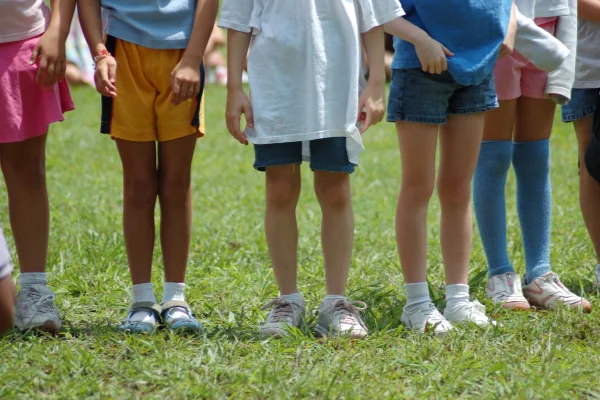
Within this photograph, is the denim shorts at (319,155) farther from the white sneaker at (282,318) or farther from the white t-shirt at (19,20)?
the white t-shirt at (19,20)

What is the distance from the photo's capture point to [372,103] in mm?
2939

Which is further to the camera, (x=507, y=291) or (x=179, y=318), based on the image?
(x=507, y=291)

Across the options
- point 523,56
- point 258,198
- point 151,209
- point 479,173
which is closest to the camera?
point 151,209

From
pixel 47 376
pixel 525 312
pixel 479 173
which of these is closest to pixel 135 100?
pixel 47 376

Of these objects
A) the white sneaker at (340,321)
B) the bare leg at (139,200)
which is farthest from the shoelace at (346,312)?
the bare leg at (139,200)

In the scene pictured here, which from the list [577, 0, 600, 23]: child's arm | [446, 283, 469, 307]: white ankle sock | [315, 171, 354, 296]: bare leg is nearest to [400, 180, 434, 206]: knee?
[315, 171, 354, 296]: bare leg

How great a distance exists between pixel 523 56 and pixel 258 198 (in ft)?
9.76

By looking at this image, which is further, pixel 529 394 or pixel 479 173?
pixel 479 173

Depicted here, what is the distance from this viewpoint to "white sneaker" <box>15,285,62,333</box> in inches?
118

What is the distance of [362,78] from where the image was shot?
3.03 meters

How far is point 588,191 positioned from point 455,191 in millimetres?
928

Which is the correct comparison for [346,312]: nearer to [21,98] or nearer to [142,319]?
[142,319]

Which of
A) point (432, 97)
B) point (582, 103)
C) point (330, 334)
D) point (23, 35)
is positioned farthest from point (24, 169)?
point (582, 103)

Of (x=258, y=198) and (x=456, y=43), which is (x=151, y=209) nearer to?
(x=456, y=43)
